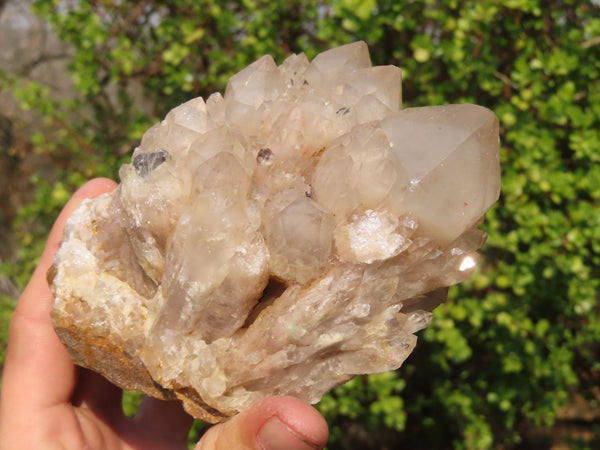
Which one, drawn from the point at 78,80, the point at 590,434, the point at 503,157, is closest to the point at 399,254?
the point at 503,157

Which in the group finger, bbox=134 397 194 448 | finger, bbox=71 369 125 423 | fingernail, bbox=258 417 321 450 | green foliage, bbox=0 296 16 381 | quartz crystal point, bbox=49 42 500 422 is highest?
quartz crystal point, bbox=49 42 500 422

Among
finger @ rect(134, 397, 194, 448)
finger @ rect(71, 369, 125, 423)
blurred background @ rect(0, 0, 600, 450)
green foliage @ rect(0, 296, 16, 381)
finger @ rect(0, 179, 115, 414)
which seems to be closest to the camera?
finger @ rect(0, 179, 115, 414)

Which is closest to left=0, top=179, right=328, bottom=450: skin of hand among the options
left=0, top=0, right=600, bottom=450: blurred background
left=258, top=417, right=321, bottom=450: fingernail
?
left=258, top=417, right=321, bottom=450: fingernail

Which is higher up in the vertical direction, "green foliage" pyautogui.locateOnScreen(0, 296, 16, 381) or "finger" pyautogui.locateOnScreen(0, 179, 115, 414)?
"finger" pyautogui.locateOnScreen(0, 179, 115, 414)

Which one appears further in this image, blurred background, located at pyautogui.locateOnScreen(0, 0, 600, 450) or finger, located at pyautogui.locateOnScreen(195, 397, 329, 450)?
blurred background, located at pyautogui.locateOnScreen(0, 0, 600, 450)

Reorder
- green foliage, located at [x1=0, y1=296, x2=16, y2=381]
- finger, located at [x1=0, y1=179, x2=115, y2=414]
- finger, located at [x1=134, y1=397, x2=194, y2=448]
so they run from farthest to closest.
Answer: green foliage, located at [x1=0, y1=296, x2=16, y2=381] → finger, located at [x1=134, y1=397, x2=194, y2=448] → finger, located at [x1=0, y1=179, x2=115, y2=414]

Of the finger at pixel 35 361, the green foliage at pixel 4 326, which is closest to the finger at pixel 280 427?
→ the finger at pixel 35 361

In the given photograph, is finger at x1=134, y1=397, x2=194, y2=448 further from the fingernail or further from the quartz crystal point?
the fingernail
